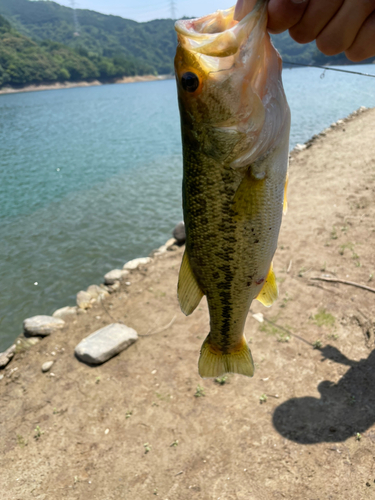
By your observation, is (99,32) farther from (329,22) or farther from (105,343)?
(329,22)

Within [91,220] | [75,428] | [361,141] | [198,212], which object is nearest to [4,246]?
[91,220]

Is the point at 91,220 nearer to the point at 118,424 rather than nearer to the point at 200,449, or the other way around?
the point at 118,424

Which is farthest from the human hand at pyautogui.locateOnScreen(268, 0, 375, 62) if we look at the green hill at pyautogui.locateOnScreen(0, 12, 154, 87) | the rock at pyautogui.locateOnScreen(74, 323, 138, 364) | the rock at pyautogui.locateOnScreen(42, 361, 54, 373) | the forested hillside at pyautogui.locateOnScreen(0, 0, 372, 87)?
the green hill at pyautogui.locateOnScreen(0, 12, 154, 87)

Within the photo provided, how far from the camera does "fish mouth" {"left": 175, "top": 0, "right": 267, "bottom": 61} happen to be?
62.2 inches

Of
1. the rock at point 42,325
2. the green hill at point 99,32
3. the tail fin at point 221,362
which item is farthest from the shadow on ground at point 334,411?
the green hill at point 99,32

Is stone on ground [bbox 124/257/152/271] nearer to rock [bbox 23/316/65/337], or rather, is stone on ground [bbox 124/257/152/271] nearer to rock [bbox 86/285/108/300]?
rock [bbox 86/285/108/300]

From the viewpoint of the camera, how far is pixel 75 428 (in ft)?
17.1

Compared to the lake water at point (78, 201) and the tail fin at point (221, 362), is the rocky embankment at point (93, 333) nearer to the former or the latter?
the lake water at point (78, 201)

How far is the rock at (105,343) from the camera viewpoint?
630 cm

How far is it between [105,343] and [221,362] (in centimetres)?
432

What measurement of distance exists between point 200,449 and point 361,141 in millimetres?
16022

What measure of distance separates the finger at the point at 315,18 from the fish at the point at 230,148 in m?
0.24

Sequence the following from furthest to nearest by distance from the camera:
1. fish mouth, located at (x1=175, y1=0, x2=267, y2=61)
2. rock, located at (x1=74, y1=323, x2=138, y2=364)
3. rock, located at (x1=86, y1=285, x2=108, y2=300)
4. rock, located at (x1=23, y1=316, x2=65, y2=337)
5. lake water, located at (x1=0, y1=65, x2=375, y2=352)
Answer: lake water, located at (x1=0, y1=65, x2=375, y2=352) < rock, located at (x1=86, y1=285, x2=108, y2=300) < rock, located at (x1=23, y1=316, x2=65, y2=337) < rock, located at (x1=74, y1=323, x2=138, y2=364) < fish mouth, located at (x1=175, y1=0, x2=267, y2=61)

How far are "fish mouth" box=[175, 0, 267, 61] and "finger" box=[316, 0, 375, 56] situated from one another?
38cm
